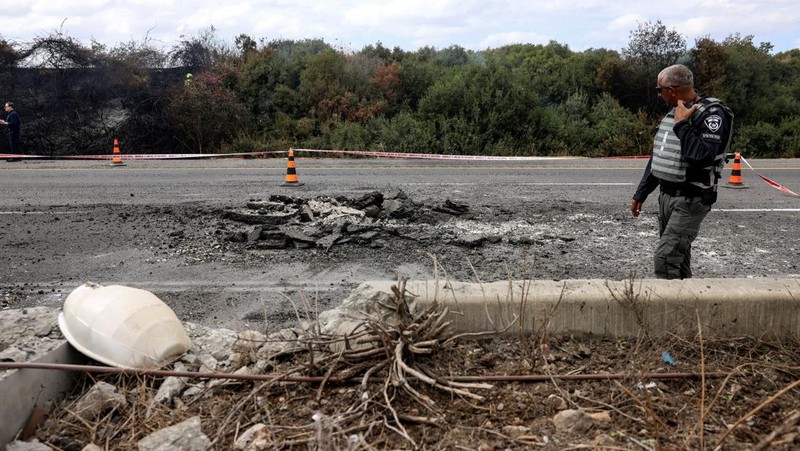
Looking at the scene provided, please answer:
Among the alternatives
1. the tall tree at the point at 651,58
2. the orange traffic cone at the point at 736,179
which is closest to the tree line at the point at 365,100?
the tall tree at the point at 651,58

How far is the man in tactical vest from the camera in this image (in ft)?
14.1

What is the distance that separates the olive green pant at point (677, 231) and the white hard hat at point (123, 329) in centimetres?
338

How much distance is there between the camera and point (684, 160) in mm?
4430

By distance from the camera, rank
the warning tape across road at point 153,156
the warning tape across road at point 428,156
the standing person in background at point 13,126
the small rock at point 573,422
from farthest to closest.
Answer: the standing person in background at point 13,126
the warning tape across road at point 153,156
the warning tape across road at point 428,156
the small rock at point 573,422

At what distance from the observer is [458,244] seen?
7227 millimetres

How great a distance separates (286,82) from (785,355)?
2046cm

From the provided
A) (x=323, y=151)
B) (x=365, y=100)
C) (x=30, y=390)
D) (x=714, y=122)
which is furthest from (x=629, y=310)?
(x=365, y=100)

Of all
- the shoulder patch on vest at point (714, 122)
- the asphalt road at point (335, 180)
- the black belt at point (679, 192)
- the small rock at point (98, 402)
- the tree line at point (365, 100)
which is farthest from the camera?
the tree line at point (365, 100)

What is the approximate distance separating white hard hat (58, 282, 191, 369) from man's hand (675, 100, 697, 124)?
3.54 m

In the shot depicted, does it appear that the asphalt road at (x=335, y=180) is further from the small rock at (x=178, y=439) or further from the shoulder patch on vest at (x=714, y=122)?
the small rock at (x=178, y=439)

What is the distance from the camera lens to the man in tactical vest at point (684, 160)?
4293mm

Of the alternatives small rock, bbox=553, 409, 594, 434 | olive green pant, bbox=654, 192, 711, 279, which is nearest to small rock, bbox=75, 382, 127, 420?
small rock, bbox=553, 409, 594, 434

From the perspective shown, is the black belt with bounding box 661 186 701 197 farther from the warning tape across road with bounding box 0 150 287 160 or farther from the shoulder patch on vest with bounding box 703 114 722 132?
the warning tape across road with bounding box 0 150 287 160

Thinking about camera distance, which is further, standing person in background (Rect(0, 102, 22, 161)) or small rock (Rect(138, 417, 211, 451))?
standing person in background (Rect(0, 102, 22, 161))
